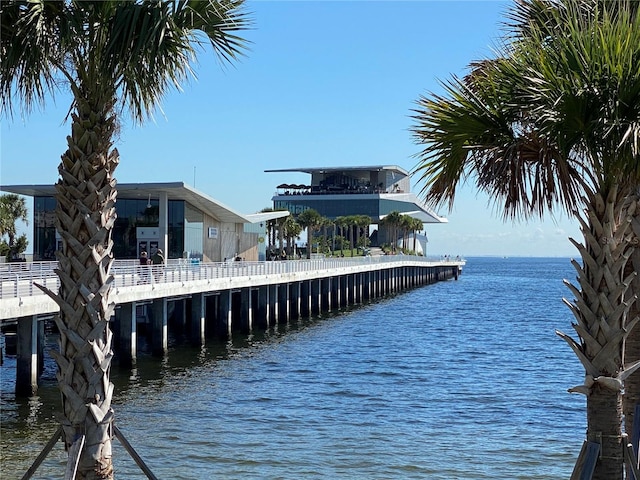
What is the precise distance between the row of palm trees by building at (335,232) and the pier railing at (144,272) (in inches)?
1106

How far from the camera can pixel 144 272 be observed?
26.7m

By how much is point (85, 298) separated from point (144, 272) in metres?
20.3

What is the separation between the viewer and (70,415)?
6797 mm

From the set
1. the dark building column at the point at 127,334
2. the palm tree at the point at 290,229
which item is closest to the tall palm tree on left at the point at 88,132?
the dark building column at the point at 127,334

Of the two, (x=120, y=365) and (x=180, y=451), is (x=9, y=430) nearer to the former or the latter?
(x=180, y=451)

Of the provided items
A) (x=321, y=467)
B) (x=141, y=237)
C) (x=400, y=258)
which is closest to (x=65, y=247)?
(x=321, y=467)

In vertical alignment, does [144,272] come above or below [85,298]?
below

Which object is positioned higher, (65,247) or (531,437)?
(65,247)

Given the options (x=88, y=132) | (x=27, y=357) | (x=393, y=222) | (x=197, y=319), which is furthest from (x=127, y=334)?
(x=393, y=222)

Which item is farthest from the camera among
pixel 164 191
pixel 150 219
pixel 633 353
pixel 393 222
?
pixel 393 222

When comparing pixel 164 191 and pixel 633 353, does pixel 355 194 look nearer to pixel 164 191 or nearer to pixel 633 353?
pixel 164 191

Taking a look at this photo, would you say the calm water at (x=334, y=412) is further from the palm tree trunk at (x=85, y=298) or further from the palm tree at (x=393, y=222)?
the palm tree at (x=393, y=222)

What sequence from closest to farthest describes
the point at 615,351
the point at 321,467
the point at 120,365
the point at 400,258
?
the point at 615,351, the point at 321,467, the point at 120,365, the point at 400,258

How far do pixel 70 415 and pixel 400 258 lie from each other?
72.8m
